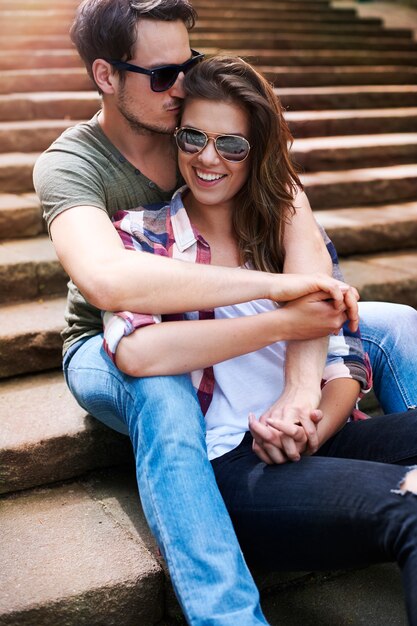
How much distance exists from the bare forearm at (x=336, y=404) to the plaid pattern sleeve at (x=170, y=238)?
32 centimetres

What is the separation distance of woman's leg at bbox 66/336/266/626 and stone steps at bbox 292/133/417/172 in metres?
2.67

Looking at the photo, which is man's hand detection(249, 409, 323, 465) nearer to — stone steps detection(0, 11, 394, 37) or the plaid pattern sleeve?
the plaid pattern sleeve

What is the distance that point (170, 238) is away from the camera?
2.21 meters

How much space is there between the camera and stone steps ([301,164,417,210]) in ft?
13.5

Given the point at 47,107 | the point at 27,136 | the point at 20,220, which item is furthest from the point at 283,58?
the point at 20,220

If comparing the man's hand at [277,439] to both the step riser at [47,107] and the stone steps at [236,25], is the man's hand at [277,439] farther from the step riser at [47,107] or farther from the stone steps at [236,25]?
the stone steps at [236,25]

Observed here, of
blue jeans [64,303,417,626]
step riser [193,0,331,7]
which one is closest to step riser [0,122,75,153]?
blue jeans [64,303,417,626]

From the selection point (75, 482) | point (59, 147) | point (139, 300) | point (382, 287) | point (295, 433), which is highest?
point (59, 147)

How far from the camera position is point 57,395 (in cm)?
263

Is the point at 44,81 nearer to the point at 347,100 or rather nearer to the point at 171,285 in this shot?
the point at 347,100

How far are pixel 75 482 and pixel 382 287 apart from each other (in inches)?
63.7

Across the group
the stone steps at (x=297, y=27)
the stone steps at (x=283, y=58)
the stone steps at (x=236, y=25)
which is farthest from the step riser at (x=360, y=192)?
the stone steps at (x=236, y=25)

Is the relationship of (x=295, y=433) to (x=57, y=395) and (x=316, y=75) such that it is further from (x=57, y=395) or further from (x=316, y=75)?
(x=316, y=75)

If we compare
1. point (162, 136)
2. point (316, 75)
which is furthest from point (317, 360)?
point (316, 75)
